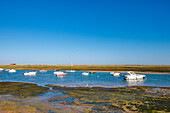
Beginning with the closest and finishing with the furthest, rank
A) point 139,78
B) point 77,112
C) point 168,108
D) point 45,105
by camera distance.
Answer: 1. point 77,112
2. point 168,108
3. point 45,105
4. point 139,78

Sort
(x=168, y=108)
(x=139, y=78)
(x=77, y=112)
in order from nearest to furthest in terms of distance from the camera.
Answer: (x=77, y=112), (x=168, y=108), (x=139, y=78)

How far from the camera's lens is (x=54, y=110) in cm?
1653

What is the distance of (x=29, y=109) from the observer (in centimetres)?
1689

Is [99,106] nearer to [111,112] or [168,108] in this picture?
[111,112]

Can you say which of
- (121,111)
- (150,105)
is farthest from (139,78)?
(121,111)

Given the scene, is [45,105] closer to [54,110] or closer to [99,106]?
[54,110]

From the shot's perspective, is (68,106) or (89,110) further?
(68,106)

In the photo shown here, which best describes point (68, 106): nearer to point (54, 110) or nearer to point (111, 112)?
point (54, 110)

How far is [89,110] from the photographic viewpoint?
54.5 feet

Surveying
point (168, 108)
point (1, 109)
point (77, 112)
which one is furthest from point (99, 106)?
point (1, 109)

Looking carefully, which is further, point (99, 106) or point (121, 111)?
point (99, 106)

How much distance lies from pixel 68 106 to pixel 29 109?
13.5 ft

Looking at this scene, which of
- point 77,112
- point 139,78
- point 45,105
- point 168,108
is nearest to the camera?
point 77,112

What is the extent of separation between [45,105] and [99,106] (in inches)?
240
